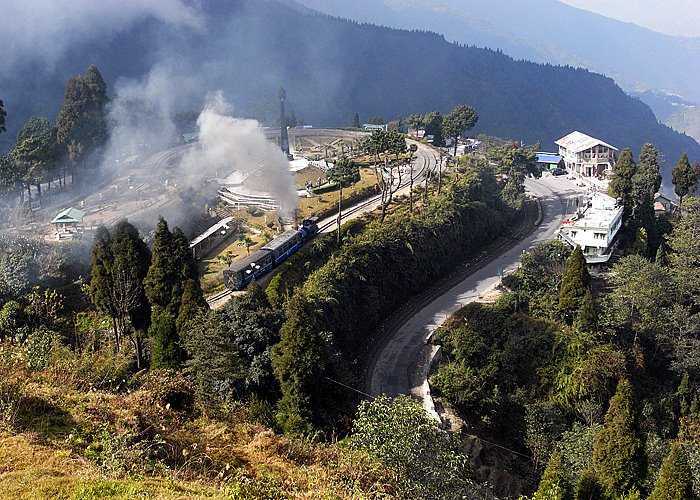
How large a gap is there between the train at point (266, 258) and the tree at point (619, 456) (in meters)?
16.8

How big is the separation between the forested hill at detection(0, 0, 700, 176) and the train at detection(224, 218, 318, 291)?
75.4 m

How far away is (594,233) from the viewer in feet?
128

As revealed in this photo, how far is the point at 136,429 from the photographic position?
38.8ft

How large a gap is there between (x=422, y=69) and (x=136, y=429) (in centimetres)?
17163

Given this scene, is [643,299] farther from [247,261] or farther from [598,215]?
[247,261]

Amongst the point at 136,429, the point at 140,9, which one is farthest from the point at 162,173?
the point at 140,9

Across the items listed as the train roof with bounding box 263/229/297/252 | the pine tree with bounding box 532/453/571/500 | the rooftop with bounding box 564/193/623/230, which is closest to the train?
the train roof with bounding box 263/229/297/252

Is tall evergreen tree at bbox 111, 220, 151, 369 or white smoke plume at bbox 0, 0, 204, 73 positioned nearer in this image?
tall evergreen tree at bbox 111, 220, 151, 369

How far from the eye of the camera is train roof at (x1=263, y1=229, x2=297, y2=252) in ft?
103

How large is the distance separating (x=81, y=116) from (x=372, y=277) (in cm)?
2610

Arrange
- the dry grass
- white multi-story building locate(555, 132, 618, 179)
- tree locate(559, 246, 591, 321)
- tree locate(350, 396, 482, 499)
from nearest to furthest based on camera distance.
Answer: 1. the dry grass
2. tree locate(350, 396, 482, 499)
3. tree locate(559, 246, 591, 321)
4. white multi-story building locate(555, 132, 618, 179)

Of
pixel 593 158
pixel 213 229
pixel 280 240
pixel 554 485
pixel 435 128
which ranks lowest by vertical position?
pixel 554 485

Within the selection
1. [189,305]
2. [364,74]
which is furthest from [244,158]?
[364,74]

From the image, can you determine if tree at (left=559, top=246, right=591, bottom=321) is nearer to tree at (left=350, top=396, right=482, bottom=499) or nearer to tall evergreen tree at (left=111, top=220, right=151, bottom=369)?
tree at (left=350, top=396, right=482, bottom=499)
